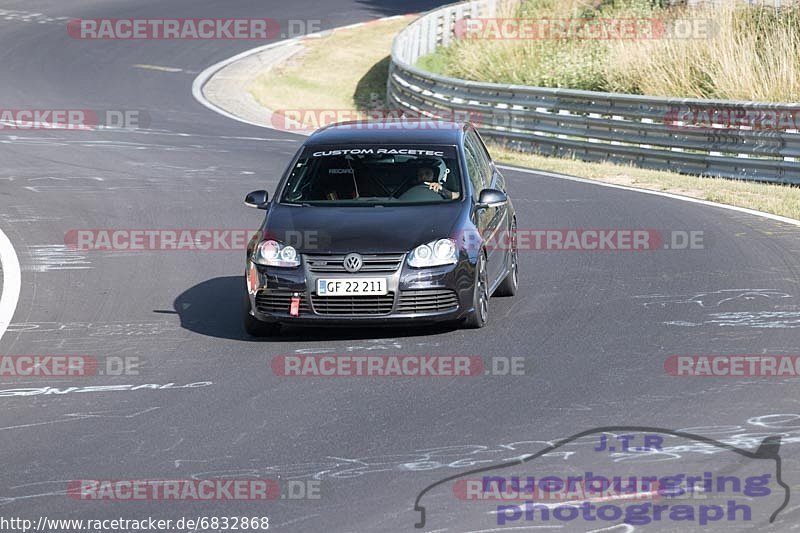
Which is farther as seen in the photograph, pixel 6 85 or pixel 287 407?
pixel 6 85

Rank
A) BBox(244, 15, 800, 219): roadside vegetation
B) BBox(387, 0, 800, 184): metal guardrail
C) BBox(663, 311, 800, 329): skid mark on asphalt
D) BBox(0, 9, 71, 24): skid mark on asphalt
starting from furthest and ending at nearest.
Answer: BBox(0, 9, 71, 24): skid mark on asphalt, BBox(387, 0, 800, 184): metal guardrail, BBox(244, 15, 800, 219): roadside vegetation, BBox(663, 311, 800, 329): skid mark on asphalt

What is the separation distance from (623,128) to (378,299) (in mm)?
12568

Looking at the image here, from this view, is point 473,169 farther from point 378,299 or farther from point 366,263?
point 378,299

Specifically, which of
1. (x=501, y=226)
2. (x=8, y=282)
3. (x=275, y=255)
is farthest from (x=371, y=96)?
(x=275, y=255)

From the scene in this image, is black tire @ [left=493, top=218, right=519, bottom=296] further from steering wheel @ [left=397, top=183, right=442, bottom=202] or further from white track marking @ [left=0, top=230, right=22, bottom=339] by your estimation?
white track marking @ [left=0, top=230, right=22, bottom=339]

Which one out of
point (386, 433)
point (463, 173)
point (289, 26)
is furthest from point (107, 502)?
point (289, 26)

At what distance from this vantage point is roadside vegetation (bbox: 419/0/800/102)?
24.2m

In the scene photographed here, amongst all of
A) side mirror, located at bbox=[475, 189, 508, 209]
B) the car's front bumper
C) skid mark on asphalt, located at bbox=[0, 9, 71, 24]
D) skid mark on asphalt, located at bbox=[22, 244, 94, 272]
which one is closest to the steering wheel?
side mirror, located at bbox=[475, 189, 508, 209]

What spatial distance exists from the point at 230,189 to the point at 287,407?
10.7 metres

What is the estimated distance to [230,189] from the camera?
1891 cm

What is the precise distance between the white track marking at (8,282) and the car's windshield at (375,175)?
259 cm

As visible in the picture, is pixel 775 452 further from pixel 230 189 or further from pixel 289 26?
pixel 289 26

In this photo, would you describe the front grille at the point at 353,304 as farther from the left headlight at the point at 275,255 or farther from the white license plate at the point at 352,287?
the left headlight at the point at 275,255

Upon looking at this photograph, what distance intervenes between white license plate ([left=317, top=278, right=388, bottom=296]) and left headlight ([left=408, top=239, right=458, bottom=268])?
0.97 feet
